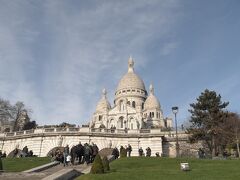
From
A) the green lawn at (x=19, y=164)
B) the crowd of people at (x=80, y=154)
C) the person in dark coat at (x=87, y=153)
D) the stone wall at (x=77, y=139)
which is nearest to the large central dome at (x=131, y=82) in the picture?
the stone wall at (x=77, y=139)

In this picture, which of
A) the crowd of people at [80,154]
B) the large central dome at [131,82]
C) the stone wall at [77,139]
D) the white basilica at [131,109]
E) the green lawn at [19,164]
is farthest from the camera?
the large central dome at [131,82]

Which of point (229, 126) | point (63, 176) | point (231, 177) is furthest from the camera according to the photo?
point (229, 126)

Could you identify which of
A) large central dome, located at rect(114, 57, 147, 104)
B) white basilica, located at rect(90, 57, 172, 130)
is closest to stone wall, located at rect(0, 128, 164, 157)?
white basilica, located at rect(90, 57, 172, 130)

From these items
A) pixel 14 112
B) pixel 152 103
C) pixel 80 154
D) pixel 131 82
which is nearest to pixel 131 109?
pixel 152 103

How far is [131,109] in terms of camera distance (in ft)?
335

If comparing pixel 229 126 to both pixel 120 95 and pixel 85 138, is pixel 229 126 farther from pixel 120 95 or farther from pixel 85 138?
pixel 120 95

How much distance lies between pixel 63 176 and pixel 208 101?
40206 millimetres

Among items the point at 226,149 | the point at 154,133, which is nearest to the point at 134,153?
the point at 154,133

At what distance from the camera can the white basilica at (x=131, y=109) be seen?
322ft

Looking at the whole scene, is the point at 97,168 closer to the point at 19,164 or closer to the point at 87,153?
the point at 87,153

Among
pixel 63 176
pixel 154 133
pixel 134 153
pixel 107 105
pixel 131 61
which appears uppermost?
pixel 131 61

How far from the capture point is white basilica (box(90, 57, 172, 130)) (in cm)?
9812

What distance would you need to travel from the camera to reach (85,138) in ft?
170

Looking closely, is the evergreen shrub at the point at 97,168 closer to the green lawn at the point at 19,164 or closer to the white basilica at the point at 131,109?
the green lawn at the point at 19,164
